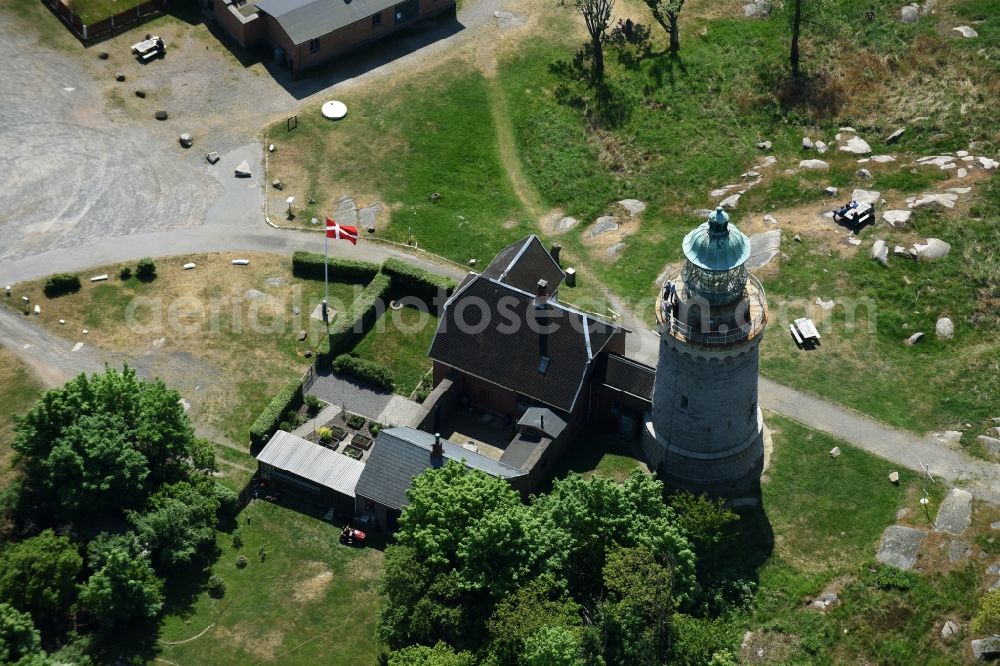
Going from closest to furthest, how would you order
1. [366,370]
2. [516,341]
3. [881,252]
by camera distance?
[516,341] → [366,370] → [881,252]

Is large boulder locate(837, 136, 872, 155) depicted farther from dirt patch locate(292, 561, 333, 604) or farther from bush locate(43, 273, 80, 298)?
bush locate(43, 273, 80, 298)

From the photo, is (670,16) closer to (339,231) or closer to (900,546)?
(339,231)

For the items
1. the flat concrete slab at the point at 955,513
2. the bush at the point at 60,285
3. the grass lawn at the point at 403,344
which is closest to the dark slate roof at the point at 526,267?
the grass lawn at the point at 403,344

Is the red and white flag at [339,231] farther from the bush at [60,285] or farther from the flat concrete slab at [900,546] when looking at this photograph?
the flat concrete slab at [900,546]

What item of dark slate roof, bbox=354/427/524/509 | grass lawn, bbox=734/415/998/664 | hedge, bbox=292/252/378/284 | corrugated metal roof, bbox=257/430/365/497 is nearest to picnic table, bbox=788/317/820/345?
grass lawn, bbox=734/415/998/664

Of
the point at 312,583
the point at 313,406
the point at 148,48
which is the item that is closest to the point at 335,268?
the point at 313,406

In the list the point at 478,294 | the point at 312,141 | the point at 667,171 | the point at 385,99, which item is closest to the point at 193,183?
the point at 312,141

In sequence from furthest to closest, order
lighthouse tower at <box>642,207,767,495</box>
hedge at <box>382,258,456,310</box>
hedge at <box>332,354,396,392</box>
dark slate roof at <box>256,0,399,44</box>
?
dark slate roof at <box>256,0,399,44</box> < hedge at <box>382,258,456,310</box> < hedge at <box>332,354,396,392</box> < lighthouse tower at <box>642,207,767,495</box>
